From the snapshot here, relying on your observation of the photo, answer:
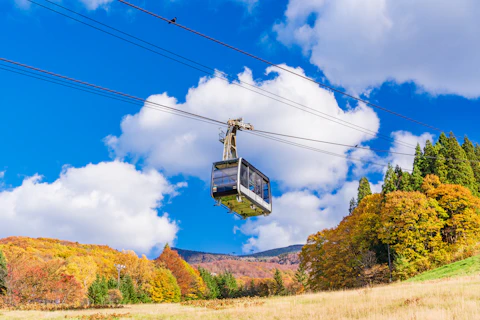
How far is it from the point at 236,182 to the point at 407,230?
41029 millimetres

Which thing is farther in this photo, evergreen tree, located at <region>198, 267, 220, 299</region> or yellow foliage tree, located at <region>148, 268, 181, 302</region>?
evergreen tree, located at <region>198, 267, 220, 299</region>

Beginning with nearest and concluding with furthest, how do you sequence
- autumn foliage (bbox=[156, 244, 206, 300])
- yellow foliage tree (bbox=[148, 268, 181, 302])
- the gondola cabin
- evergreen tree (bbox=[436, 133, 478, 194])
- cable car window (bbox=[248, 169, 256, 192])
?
the gondola cabin → cable car window (bbox=[248, 169, 256, 192]) → evergreen tree (bbox=[436, 133, 478, 194]) → yellow foliage tree (bbox=[148, 268, 181, 302]) → autumn foliage (bbox=[156, 244, 206, 300])

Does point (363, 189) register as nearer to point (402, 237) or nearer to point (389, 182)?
point (389, 182)

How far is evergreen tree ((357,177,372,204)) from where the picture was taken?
91.8m

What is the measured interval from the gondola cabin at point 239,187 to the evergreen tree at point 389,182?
155ft

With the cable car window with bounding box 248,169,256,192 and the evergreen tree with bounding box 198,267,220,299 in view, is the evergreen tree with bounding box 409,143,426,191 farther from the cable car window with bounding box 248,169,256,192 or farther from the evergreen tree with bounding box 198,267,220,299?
the evergreen tree with bounding box 198,267,220,299

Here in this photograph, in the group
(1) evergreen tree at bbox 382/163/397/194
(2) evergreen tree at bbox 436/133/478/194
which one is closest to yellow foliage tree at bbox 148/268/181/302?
(1) evergreen tree at bbox 382/163/397/194

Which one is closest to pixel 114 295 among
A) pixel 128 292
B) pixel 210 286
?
pixel 128 292

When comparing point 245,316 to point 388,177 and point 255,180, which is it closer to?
point 255,180

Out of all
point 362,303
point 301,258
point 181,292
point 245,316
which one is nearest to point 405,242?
point 301,258

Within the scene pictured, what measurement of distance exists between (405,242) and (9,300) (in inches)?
2344

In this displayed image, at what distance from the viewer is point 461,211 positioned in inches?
2286

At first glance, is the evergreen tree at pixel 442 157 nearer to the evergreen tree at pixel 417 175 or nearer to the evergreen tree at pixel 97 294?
the evergreen tree at pixel 417 175

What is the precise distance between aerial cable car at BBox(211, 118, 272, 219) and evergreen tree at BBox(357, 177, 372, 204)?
68820 mm
